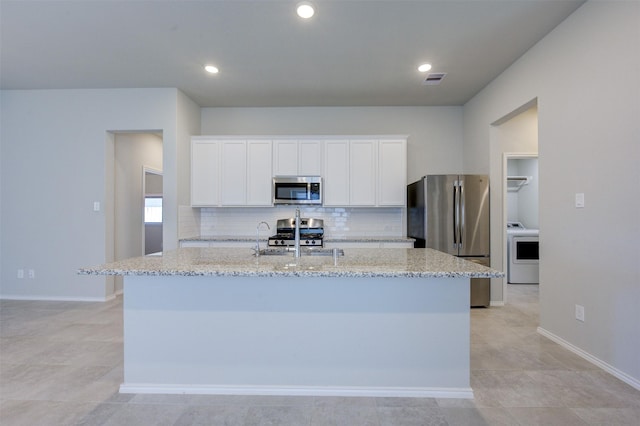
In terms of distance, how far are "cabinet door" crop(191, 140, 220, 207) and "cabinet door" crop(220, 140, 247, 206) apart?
0.09 m

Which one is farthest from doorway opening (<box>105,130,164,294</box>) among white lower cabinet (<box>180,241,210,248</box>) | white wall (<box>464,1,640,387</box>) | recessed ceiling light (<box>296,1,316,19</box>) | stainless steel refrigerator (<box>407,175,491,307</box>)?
white wall (<box>464,1,640,387</box>)

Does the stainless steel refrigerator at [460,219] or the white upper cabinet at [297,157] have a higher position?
the white upper cabinet at [297,157]

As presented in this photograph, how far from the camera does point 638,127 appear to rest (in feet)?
6.73

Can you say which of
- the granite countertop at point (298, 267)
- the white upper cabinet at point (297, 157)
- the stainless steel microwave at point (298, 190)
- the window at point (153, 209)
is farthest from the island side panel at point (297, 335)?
the window at point (153, 209)

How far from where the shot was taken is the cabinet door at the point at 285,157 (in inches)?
172

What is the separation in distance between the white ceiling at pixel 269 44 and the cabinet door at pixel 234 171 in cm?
74

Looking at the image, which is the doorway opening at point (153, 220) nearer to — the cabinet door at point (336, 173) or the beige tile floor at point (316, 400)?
the beige tile floor at point (316, 400)

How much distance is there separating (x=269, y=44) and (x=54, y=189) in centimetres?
360

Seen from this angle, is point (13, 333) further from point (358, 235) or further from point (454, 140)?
point (454, 140)

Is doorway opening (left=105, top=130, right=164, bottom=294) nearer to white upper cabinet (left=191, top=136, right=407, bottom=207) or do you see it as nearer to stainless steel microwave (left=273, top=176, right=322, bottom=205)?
white upper cabinet (left=191, top=136, right=407, bottom=207)

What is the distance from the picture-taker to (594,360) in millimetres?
2398

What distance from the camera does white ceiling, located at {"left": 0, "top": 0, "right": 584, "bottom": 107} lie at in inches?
97.3

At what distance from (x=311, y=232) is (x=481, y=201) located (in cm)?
229

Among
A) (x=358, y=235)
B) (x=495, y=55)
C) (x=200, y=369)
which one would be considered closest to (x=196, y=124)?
(x=358, y=235)
